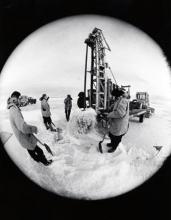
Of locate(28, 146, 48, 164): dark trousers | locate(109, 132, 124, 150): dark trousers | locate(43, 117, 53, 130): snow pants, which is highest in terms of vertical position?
locate(43, 117, 53, 130): snow pants

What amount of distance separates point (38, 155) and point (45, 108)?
0.19 metres

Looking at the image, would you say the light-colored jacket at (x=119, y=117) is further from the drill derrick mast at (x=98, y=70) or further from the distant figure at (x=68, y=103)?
the distant figure at (x=68, y=103)

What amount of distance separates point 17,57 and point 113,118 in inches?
17.1

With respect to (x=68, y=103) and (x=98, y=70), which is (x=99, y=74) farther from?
(x=68, y=103)

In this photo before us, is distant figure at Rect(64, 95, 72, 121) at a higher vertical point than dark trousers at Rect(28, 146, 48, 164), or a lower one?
higher

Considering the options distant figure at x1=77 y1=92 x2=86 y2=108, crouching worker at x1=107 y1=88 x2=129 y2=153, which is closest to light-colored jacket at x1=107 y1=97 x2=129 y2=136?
crouching worker at x1=107 y1=88 x2=129 y2=153

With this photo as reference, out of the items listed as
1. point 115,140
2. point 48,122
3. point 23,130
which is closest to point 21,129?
point 23,130

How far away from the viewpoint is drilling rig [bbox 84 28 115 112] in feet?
5.08

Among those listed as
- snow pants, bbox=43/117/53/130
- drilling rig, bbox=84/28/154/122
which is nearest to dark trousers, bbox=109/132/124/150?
drilling rig, bbox=84/28/154/122

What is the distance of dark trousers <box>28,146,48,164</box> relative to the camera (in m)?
1.61

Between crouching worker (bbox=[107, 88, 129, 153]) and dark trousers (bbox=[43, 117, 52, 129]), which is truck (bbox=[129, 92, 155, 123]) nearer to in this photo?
crouching worker (bbox=[107, 88, 129, 153])

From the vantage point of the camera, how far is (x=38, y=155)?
1.61 metres

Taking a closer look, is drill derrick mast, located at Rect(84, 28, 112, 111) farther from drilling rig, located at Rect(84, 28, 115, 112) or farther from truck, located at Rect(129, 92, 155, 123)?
truck, located at Rect(129, 92, 155, 123)

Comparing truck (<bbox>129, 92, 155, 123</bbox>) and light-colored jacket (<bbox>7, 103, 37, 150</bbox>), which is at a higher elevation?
truck (<bbox>129, 92, 155, 123</bbox>)
